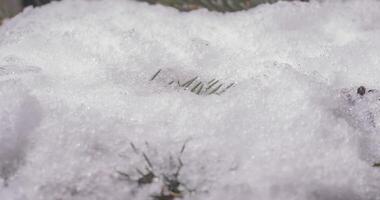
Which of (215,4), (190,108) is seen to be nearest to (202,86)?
(190,108)

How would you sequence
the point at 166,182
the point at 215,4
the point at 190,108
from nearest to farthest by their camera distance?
the point at 166,182
the point at 190,108
the point at 215,4

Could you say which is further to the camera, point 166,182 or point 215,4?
point 215,4

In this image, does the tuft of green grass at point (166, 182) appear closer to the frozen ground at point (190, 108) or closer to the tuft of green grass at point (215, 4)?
the frozen ground at point (190, 108)

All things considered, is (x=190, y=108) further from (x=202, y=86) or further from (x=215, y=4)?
(x=215, y=4)

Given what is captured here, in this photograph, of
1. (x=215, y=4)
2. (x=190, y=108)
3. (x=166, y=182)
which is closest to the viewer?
(x=166, y=182)

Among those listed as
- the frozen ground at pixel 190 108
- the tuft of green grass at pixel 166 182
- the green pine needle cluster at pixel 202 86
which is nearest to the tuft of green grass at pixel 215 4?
the frozen ground at pixel 190 108

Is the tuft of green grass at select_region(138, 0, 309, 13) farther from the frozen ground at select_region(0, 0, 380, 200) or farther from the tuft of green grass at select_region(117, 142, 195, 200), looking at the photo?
the tuft of green grass at select_region(117, 142, 195, 200)

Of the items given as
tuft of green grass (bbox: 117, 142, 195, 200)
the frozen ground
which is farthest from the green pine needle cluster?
tuft of green grass (bbox: 117, 142, 195, 200)
